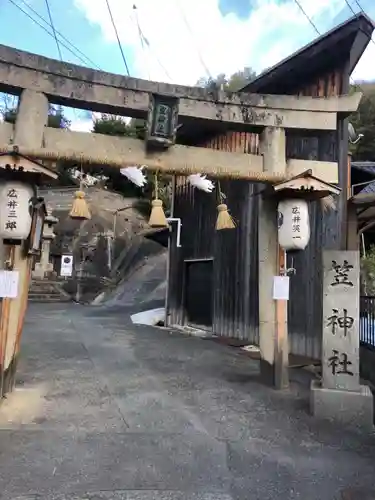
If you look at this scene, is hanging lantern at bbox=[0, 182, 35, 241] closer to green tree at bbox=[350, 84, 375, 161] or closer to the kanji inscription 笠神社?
the kanji inscription 笠神社

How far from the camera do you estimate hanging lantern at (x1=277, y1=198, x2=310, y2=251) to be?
6393 mm

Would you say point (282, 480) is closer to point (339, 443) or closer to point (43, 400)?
point (339, 443)

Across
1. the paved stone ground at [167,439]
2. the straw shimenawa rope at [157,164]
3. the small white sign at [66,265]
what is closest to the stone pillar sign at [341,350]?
the paved stone ground at [167,439]

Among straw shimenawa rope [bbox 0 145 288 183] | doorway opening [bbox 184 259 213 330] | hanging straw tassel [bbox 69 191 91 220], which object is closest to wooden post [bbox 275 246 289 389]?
straw shimenawa rope [bbox 0 145 288 183]

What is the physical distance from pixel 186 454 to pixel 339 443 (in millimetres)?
1779

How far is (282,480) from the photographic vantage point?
3693mm

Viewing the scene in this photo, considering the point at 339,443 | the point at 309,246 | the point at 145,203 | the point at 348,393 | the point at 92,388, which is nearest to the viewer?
the point at 339,443

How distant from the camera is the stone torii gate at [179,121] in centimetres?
593

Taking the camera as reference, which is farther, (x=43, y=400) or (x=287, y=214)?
(x=287, y=214)

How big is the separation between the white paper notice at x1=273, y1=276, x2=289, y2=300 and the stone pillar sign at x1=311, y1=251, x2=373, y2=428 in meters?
0.94

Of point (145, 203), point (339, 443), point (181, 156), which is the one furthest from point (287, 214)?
point (145, 203)

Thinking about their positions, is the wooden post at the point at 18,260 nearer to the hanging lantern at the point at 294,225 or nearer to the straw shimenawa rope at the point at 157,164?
the straw shimenawa rope at the point at 157,164

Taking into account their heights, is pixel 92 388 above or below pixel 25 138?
below

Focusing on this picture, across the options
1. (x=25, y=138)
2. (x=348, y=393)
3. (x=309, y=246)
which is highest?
(x=25, y=138)
